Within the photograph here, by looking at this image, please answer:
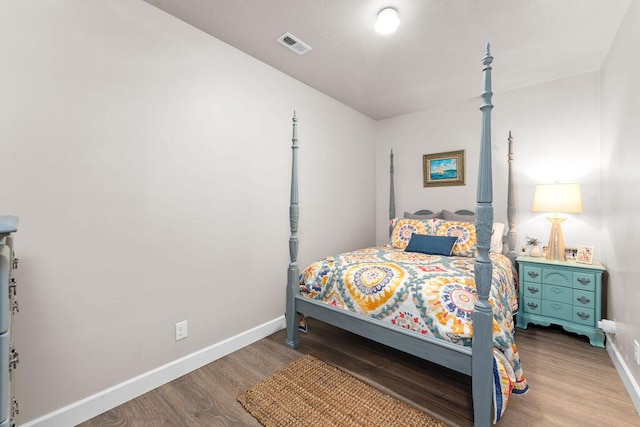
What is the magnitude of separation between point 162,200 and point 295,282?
1168 millimetres

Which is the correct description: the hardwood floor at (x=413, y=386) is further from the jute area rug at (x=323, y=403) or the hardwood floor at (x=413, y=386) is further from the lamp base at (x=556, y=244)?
the lamp base at (x=556, y=244)

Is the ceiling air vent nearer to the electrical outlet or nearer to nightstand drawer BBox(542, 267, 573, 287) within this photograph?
the electrical outlet

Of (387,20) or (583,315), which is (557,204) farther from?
(387,20)

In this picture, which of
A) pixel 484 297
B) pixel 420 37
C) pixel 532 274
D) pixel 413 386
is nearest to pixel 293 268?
pixel 413 386

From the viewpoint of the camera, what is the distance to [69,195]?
5.05 ft

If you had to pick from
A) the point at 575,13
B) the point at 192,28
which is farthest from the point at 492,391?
the point at 192,28

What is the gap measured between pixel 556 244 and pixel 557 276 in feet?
1.05

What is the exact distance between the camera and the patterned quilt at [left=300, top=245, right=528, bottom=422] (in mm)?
1532

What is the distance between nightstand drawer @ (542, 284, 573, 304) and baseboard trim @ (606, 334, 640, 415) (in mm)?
364

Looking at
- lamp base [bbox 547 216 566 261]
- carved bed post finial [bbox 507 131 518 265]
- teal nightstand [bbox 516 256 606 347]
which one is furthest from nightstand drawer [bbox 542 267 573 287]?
carved bed post finial [bbox 507 131 518 265]

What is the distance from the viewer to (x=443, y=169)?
3.61 metres

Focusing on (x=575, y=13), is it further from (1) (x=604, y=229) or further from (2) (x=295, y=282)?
(2) (x=295, y=282)

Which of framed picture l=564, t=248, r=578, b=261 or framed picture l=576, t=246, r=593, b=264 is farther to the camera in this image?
framed picture l=564, t=248, r=578, b=261

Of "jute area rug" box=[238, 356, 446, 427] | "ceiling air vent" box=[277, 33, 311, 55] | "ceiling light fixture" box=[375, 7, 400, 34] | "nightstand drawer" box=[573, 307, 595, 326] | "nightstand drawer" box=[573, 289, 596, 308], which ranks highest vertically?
"ceiling air vent" box=[277, 33, 311, 55]
